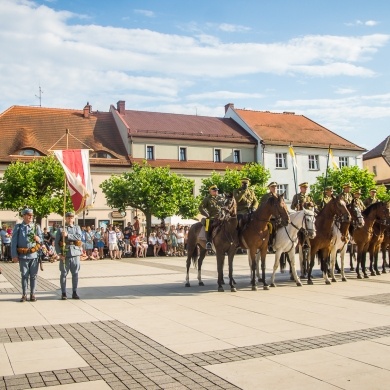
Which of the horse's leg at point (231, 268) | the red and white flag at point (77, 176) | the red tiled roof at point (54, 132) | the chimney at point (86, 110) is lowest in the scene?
the horse's leg at point (231, 268)

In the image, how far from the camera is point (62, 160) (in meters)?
13.0

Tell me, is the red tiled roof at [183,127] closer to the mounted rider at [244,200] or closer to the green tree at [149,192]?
the green tree at [149,192]

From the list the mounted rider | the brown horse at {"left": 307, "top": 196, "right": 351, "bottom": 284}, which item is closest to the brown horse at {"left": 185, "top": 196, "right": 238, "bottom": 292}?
the mounted rider

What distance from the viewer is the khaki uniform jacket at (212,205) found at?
12938mm

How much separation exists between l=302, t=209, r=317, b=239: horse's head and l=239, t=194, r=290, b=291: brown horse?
85 centimetres

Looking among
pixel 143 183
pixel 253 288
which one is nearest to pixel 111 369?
pixel 253 288

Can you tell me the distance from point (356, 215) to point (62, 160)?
8.54 metres

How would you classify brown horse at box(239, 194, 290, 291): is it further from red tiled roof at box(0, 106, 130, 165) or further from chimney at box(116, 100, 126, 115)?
chimney at box(116, 100, 126, 115)

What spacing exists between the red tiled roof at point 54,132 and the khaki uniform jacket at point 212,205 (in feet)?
106

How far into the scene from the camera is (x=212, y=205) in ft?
43.0

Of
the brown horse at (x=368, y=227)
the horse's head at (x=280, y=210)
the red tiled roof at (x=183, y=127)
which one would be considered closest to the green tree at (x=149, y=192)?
the red tiled roof at (x=183, y=127)

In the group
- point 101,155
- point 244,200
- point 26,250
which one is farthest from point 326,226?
point 101,155

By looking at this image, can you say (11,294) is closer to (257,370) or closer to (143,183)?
(257,370)

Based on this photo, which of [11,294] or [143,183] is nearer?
[11,294]
